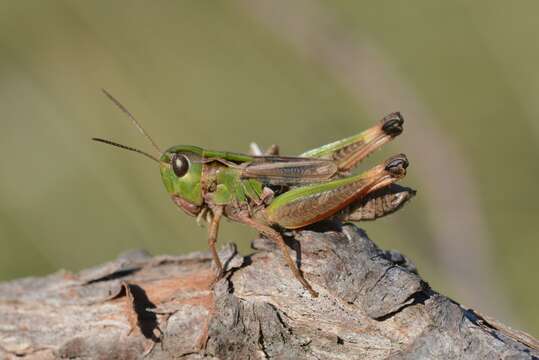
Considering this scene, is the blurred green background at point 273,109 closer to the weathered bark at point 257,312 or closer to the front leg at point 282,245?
the front leg at point 282,245

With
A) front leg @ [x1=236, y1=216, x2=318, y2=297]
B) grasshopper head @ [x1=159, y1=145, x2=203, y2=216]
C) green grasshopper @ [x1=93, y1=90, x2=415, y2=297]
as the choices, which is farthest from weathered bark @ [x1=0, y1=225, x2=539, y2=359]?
grasshopper head @ [x1=159, y1=145, x2=203, y2=216]

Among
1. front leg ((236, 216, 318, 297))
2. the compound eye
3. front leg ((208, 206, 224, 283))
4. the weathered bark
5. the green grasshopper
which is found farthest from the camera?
the compound eye

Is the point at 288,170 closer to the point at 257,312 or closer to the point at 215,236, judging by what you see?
the point at 215,236

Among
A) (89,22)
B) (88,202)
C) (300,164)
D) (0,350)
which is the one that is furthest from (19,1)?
(0,350)

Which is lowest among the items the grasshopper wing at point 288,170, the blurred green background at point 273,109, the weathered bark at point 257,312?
the weathered bark at point 257,312

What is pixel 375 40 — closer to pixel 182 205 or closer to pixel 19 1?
pixel 182 205

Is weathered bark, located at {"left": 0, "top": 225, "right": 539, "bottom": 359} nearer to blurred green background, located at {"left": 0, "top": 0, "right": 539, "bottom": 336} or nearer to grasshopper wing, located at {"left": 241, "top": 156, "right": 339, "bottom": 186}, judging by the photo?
grasshopper wing, located at {"left": 241, "top": 156, "right": 339, "bottom": 186}

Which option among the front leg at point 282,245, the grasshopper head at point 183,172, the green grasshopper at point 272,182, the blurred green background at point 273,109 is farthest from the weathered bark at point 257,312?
the blurred green background at point 273,109

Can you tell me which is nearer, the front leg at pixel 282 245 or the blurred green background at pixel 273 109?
the front leg at pixel 282 245
